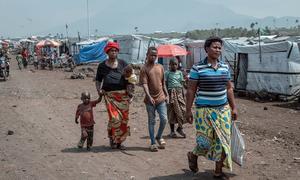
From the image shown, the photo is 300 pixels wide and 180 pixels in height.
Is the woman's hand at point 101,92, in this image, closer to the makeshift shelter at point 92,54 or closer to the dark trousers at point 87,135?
the dark trousers at point 87,135

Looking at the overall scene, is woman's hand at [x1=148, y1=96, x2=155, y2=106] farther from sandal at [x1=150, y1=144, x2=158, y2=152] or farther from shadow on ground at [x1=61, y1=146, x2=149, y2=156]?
shadow on ground at [x1=61, y1=146, x2=149, y2=156]

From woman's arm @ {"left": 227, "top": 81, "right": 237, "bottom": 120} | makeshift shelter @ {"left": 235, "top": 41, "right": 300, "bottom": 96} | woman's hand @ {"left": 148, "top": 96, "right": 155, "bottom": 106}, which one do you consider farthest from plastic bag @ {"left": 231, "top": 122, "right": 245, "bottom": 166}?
makeshift shelter @ {"left": 235, "top": 41, "right": 300, "bottom": 96}

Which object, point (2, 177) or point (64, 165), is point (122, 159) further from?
point (2, 177)

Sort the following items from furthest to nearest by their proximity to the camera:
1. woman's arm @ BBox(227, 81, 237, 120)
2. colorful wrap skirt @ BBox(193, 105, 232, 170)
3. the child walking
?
the child walking → woman's arm @ BBox(227, 81, 237, 120) → colorful wrap skirt @ BBox(193, 105, 232, 170)

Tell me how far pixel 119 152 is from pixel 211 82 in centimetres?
260

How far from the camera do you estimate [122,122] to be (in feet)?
23.5

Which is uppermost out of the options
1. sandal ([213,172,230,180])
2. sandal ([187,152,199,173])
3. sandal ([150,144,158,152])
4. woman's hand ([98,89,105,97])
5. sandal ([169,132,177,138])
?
woman's hand ([98,89,105,97])

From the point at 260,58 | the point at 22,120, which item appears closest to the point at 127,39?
the point at 260,58

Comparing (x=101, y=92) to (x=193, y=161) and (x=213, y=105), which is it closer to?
(x=193, y=161)

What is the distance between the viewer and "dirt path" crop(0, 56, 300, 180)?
19.5 ft

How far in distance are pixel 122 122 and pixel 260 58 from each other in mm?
9818

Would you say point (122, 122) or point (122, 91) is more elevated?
point (122, 91)

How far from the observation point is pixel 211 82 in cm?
515

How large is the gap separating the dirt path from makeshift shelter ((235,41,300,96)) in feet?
7.49
